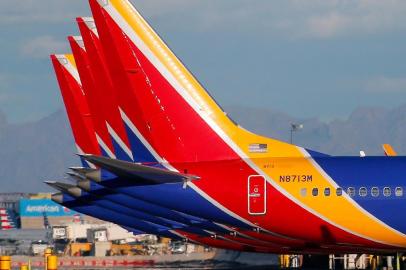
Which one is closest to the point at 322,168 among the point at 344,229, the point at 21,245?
the point at 344,229

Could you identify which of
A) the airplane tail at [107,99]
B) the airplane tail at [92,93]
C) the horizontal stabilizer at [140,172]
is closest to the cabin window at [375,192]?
the horizontal stabilizer at [140,172]

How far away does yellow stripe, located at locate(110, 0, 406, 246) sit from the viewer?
47781 millimetres

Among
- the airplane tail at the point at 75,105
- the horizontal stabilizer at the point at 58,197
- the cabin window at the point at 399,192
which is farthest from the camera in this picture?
the airplane tail at the point at 75,105

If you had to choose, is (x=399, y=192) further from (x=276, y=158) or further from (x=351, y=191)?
(x=276, y=158)

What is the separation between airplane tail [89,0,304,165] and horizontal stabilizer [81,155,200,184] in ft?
3.77

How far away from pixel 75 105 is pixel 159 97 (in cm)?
1427

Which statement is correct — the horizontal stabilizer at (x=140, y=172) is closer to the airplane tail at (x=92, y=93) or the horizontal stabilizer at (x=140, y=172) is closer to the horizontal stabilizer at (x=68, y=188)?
the airplane tail at (x=92, y=93)

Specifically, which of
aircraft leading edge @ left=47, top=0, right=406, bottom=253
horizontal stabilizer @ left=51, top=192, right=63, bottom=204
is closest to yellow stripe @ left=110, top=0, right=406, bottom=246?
aircraft leading edge @ left=47, top=0, right=406, bottom=253

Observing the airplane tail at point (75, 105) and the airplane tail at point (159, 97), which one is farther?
the airplane tail at point (75, 105)

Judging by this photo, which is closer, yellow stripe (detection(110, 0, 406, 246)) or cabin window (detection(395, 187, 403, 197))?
cabin window (detection(395, 187, 403, 197))

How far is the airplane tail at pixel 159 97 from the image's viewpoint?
48531 millimetres

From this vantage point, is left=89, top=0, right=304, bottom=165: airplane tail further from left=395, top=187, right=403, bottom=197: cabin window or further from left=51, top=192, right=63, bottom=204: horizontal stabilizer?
left=51, top=192, right=63, bottom=204: horizontal stabilizer

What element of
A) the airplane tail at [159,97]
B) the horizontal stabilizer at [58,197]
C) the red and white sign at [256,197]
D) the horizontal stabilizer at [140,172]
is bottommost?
the red and white sign at [256,197]

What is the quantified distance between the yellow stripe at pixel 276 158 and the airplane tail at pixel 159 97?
0.14 feet
